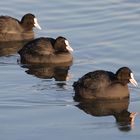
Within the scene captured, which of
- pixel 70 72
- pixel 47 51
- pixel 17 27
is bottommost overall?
pixel 70 72

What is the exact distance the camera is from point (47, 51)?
21.1 m

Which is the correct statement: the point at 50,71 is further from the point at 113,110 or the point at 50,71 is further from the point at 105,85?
the point at 113,110

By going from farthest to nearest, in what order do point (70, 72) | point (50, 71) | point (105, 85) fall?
point (50, 71) < point (70, 72) < point (105, 85)

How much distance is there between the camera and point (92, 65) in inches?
779

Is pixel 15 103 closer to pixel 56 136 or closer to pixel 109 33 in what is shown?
pixel 56 136

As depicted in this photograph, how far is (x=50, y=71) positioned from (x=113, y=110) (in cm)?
345

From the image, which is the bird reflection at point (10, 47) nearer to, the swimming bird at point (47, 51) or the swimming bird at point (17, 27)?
the swimming bird at point (17, 27)

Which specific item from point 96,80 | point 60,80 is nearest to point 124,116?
point 96,80

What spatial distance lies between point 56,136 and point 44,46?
638 centimetres

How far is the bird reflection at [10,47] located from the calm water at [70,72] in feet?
0.12

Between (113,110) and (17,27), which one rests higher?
(17,27)

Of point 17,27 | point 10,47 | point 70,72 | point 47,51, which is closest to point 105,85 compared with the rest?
point 70,72

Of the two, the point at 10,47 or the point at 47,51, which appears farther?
the point at 10,47

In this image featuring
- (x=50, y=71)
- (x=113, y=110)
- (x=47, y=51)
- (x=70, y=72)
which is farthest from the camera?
(x=47, y=51)
